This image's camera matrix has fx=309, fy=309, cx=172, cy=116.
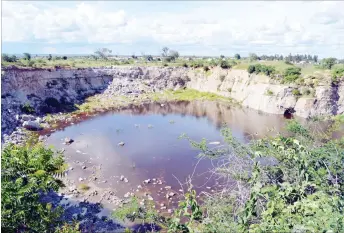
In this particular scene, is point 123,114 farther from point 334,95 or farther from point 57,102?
point 334,95

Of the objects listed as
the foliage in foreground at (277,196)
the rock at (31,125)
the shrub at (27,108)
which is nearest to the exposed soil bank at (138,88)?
the shrub at (27,108)

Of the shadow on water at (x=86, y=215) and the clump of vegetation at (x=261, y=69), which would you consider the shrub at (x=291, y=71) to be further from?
the shadow on water at (x=86, y=215)

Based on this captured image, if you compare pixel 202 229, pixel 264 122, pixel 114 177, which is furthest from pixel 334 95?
pixel 202 229

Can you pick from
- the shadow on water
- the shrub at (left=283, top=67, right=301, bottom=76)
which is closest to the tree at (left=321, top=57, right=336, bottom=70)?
the shrub at (left=283, top=67, right=301, bottom=76)

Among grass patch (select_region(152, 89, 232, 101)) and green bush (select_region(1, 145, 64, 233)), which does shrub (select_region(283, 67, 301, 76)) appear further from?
green bush (select_region(1, 145, 64, 233))

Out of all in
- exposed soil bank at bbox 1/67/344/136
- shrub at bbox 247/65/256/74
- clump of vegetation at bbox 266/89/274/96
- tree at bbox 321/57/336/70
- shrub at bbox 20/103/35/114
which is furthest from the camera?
shrub at bbox 247/65/256/74

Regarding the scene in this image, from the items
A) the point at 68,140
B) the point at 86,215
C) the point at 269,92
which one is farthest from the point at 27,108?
the point at 269,92
